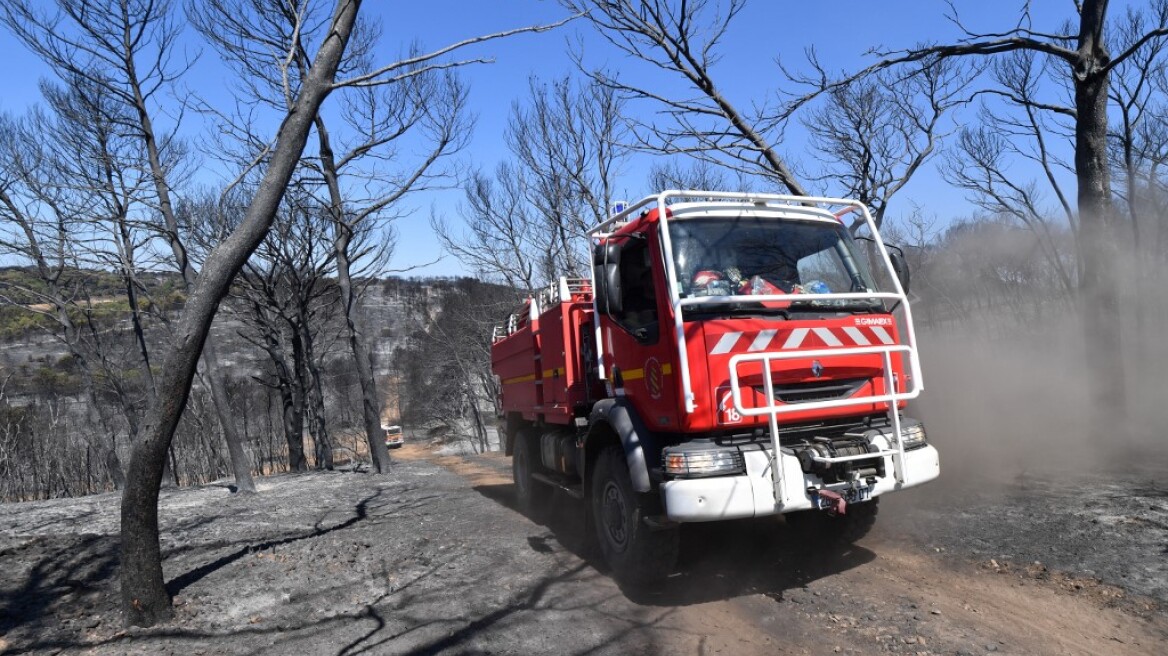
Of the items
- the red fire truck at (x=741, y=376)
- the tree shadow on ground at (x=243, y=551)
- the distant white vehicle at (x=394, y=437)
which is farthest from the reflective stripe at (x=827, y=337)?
the distant white vehicle at (x=394, y=437)

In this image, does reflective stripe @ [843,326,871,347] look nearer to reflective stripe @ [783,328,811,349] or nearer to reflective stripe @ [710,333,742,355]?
reflective stripe @ [783,328,811,349]

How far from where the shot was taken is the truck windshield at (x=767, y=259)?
540 centimetres

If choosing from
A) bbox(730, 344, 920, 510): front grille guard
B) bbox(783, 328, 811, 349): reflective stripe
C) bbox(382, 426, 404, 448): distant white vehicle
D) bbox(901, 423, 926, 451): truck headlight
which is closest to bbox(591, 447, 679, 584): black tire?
bbox(730, 344, 920, 510): front grille guard

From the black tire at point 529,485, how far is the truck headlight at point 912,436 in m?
4.79

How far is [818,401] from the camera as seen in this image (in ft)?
16.8

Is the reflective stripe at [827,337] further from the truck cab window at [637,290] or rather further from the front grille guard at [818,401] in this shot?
the truck cab window at [637,290]

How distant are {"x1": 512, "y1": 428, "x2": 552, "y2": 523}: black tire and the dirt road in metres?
0.98

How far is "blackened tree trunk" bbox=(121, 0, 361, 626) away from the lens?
203 inches

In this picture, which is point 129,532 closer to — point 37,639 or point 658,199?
point 37,639

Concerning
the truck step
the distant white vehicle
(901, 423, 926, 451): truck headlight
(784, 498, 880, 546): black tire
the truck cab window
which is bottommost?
the distant white vehicle

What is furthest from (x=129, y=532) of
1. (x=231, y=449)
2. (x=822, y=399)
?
(x=231, y=449)

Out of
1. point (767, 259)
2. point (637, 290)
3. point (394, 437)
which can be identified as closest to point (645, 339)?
point (637, 290)

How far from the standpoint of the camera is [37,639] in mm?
4953

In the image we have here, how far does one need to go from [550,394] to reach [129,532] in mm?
4008
